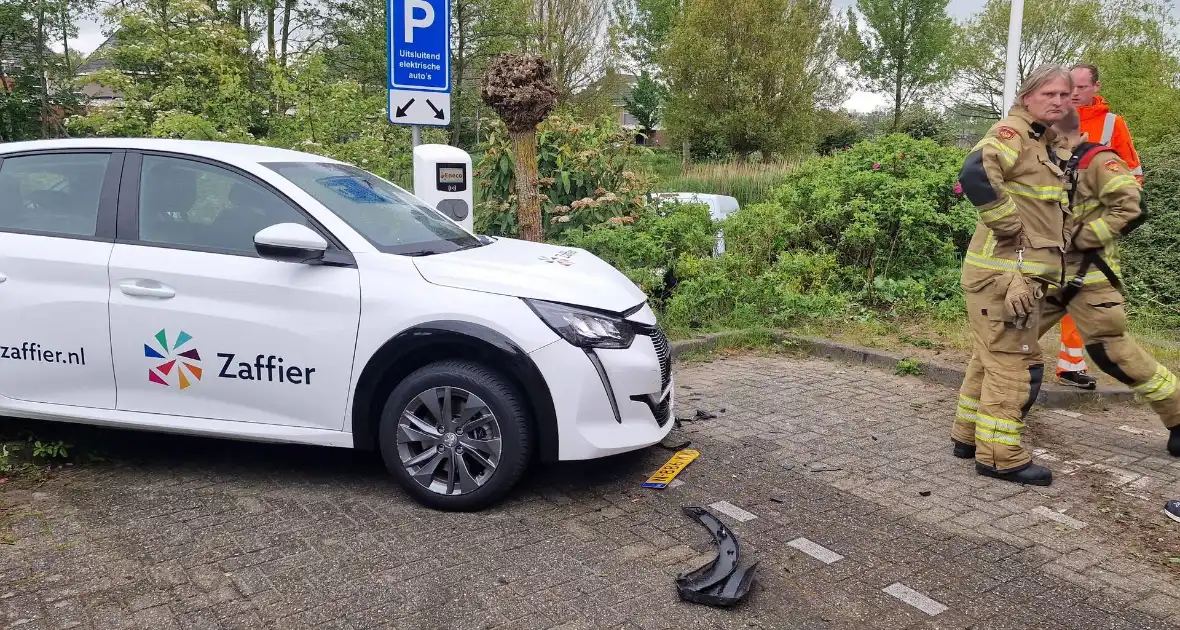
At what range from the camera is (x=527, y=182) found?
292 inches

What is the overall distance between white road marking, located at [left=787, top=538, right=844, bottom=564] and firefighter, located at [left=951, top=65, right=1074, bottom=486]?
1373mm

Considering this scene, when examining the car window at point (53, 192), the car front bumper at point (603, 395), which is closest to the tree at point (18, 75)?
the car window at point (53, 192)

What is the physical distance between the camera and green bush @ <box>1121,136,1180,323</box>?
28.2 feet

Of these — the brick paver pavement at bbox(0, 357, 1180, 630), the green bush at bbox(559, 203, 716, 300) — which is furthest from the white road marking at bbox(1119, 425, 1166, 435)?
the green bush at bbox(559, 203, 716, 300)

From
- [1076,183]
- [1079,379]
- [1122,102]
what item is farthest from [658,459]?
[1122,102]

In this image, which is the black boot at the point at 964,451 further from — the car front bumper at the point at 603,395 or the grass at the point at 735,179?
the grass at the point at 735,179

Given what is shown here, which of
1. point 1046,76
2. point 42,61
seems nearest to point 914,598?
point 1046,76

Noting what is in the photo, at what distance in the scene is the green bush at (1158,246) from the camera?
8.59 m

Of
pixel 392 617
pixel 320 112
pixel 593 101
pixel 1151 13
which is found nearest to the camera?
pixel 392 617

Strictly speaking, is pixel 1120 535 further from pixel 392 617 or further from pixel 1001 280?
pixel 392 617

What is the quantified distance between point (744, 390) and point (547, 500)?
7.98 feet

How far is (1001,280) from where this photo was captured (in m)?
4.29

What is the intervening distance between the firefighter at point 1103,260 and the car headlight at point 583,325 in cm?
245

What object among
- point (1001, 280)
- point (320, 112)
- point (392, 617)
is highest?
point (320, 112)
